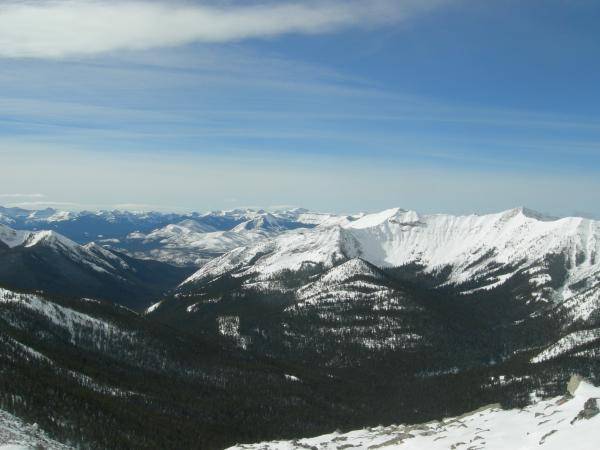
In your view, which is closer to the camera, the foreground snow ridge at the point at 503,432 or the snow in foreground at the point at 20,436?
the foreground snow ridge at the point at 503,432

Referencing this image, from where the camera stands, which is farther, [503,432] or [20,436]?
[503,432]

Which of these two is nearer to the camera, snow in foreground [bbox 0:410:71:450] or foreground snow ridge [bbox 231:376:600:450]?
foreground snow ridge [bbox 231:376:600:450]

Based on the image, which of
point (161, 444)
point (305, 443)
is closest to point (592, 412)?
point (305, 443)

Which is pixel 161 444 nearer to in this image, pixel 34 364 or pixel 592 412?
pixel 34 364

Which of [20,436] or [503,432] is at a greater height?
[20,436]
